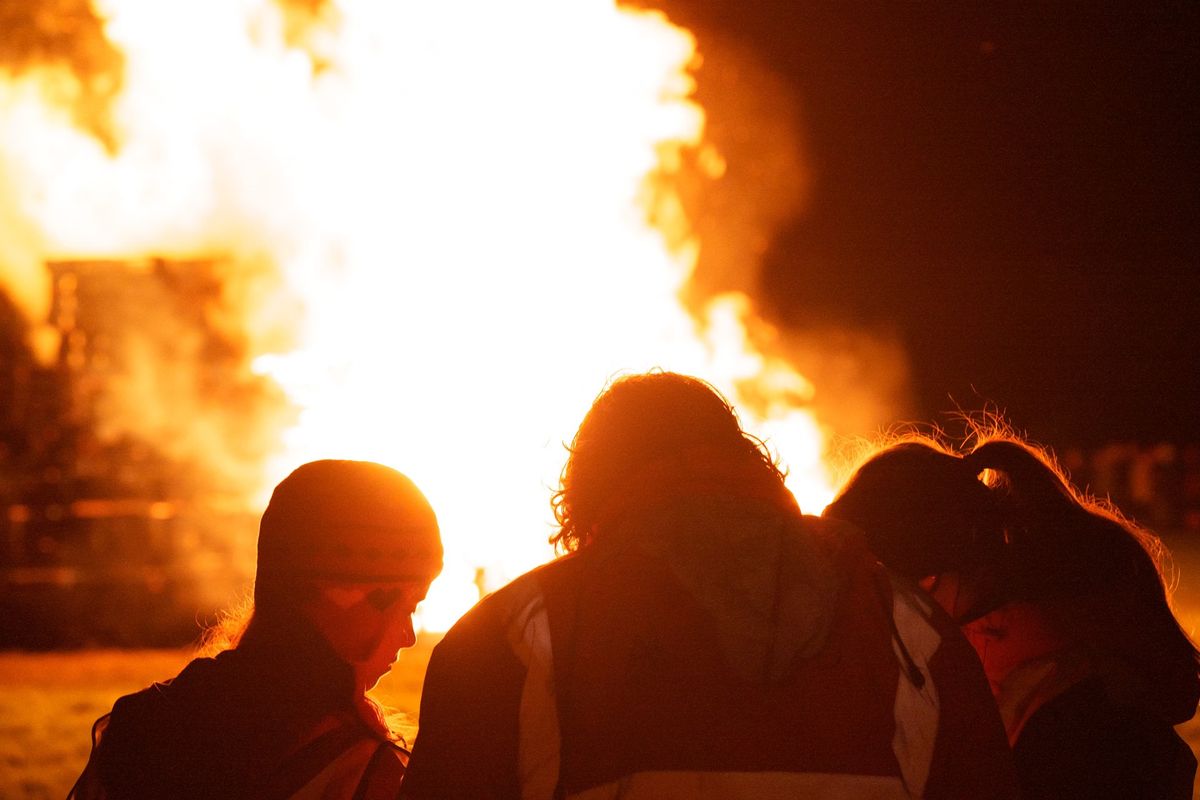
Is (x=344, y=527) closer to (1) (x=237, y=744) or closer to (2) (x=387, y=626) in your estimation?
(2) (x=387, y=626)

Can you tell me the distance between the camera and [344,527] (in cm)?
203

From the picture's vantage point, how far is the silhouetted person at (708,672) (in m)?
1.62

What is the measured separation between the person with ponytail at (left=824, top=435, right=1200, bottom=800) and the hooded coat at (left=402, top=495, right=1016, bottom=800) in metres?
0.44

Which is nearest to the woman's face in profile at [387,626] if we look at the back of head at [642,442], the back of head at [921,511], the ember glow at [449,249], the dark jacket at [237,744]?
the dark jacket at [237,744]

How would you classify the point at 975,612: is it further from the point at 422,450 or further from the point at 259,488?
the point at 259,488

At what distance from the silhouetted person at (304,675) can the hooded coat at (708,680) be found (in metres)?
0.19

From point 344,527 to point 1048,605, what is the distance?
1.37m

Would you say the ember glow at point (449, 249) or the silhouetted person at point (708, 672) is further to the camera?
the ember glow at point (449, 249)

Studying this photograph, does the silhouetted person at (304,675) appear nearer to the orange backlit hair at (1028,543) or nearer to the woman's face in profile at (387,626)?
the woman's face in profile at (387,626)

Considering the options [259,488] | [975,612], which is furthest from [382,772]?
[259,488]

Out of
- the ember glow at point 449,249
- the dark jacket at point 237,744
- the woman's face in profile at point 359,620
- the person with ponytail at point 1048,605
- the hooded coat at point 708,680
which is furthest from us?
the ember glow at point 449,249

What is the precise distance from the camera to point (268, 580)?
6.68 ft

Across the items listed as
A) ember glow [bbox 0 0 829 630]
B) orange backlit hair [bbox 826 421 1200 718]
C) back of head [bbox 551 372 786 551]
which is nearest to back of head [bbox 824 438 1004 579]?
orange backlit hair [bbox 826 421 1200 718]

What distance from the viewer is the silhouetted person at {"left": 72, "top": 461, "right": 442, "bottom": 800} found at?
177 cm
